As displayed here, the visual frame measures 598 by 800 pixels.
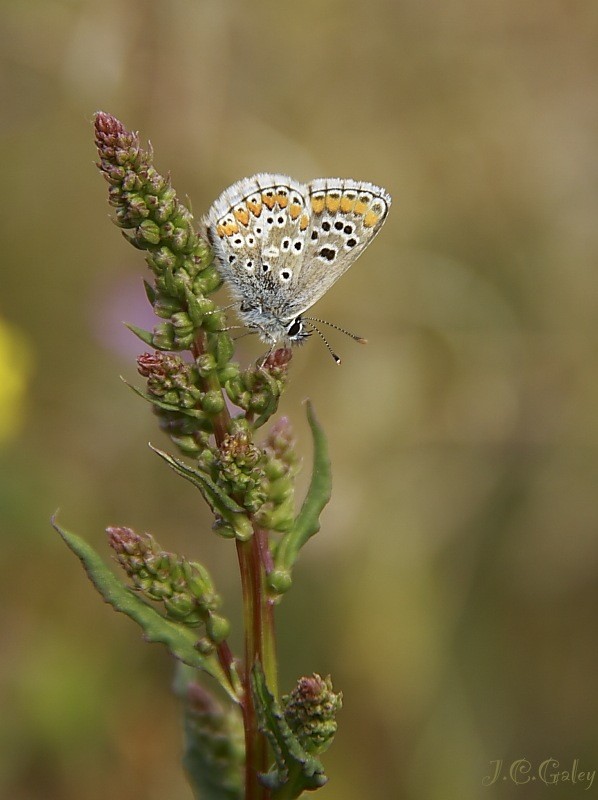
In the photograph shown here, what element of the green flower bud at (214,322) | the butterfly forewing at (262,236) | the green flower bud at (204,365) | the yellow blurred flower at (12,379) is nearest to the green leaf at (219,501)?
the green flower bud at (204,365)

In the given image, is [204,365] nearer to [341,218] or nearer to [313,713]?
[313,713]

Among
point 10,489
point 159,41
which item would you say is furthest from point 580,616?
point 159,41

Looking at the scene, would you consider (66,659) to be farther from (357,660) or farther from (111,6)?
(111,6)

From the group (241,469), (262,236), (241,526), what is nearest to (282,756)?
(241,526)

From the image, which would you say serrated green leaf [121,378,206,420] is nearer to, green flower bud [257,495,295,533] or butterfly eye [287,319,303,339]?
green flower bud [257,495,295,533]

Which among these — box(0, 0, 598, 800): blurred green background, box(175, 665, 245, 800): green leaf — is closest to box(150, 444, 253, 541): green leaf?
box(175, 665, 245, 800): green leaf

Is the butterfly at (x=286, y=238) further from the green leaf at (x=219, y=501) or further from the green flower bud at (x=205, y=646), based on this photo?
the green flower bud at (x=205, y=646)

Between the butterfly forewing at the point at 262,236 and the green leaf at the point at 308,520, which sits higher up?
the butterfly forewing at the point at 262,236

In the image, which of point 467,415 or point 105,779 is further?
point 467,415
